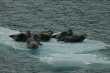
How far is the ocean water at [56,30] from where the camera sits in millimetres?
31578

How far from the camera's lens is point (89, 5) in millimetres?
54938

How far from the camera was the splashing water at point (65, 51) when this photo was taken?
31.7 meters

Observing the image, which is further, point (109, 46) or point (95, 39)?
point (95, 39)

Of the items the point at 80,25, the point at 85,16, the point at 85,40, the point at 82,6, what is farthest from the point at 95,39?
the point at 82,6

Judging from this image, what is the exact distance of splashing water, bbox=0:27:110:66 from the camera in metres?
31.7

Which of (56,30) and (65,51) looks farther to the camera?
(56,30)

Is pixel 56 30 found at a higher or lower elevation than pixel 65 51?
lower

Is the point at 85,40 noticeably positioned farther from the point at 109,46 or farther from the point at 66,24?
the point at 66,24

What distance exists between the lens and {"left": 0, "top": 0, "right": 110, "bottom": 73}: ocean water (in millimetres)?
31578

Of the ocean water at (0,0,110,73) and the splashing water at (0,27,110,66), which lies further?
the splashing water at (0,27,110,66)

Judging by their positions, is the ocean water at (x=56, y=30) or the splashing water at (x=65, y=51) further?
the splashing water at (x=65, y=51)

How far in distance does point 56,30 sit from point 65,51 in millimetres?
9004

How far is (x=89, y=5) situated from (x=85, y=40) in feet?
60.3

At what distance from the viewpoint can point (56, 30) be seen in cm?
4244
